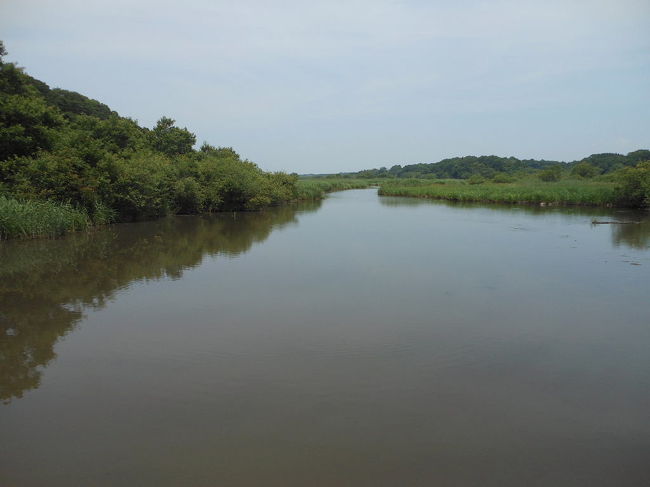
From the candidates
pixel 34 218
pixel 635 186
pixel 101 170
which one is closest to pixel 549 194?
pixel 635 186

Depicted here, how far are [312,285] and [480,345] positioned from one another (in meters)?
3.86

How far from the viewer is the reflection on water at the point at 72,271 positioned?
5.47 m

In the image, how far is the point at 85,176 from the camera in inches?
653

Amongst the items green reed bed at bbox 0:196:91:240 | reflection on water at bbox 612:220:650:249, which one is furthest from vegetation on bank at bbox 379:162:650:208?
green reed bed at bbox 0:196:91:240

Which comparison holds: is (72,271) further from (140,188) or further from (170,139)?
(170,139)

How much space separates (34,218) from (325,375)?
12.9 metres

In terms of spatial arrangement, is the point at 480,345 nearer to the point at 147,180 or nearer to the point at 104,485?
the point at 104,485

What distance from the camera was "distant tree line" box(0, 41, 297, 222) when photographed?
15703 mm

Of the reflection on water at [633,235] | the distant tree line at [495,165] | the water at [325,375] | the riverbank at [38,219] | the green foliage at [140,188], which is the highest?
the distant tree line at [495,165]

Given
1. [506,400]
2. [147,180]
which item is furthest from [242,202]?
[506,400]

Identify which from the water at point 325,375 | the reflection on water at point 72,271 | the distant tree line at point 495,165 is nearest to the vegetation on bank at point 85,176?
the reflection on water at point 72,271

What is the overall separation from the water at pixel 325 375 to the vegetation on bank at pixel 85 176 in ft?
18.7

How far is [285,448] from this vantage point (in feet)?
11.5

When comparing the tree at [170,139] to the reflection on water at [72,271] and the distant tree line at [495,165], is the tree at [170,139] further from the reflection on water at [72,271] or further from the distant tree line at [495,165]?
the distant tree line at [495,165]
